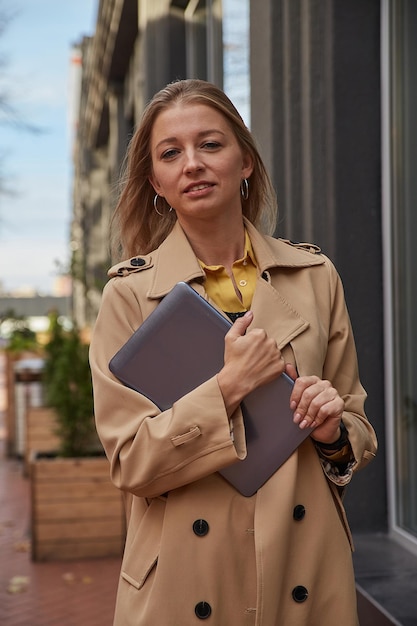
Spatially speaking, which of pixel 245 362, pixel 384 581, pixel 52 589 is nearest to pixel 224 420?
pixel 245 362

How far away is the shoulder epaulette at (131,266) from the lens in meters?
2.36

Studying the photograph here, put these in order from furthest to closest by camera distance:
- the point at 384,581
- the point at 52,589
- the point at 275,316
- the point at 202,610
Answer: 1. the point at 52,589
2. the point at 384,581
3. the point at 275,316
4. the point at 202,610

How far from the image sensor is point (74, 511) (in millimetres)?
6617

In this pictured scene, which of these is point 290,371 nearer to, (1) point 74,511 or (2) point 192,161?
(2) point 192,161

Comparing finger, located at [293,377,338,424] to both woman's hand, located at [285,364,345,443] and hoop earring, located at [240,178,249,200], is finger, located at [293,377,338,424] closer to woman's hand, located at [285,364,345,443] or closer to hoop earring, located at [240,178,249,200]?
woman's hand, located at [285,364,345,443]

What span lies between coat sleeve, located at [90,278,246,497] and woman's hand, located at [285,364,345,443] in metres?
0.15

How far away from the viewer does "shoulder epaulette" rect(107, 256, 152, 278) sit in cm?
236

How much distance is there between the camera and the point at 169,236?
2.45 meters

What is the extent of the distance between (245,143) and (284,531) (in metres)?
1.02

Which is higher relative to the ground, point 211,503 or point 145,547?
point 211,503

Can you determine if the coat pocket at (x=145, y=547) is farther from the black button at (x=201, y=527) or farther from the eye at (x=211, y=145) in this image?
the eye at (x=211, y=145)

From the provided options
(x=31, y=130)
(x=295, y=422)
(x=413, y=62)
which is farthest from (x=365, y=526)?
(x=31, y=130)

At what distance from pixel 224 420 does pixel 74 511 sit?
15.6ft

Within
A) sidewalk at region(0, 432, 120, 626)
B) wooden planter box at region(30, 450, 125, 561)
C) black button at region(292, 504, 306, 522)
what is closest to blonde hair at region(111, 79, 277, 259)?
black button at region(292, 504, 306, 522)
